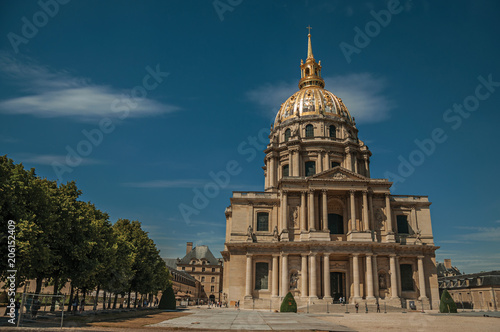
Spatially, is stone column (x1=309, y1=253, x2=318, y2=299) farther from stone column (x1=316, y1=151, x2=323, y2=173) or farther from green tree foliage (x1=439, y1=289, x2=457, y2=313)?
stone column (x1=316, y1=151, x2=323, y2=173)

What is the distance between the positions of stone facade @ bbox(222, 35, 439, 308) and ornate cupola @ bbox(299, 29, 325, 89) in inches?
1164

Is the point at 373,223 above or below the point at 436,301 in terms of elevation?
above

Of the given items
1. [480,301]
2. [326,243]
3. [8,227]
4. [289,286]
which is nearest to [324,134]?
[326,243]

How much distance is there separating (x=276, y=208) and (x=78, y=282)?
3536cm

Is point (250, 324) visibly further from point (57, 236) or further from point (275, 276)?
point (275, 276)

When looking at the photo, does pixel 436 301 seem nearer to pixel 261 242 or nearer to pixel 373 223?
pixel 373 223

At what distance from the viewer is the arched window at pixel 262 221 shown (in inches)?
2299

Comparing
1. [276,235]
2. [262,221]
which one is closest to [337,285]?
[276,235]

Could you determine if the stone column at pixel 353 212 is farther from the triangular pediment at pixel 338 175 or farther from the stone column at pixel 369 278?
the stone column at pixel 369 278

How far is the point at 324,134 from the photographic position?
7044 cm

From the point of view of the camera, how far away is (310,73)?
8244 centimetres

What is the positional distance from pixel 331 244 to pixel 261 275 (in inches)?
425

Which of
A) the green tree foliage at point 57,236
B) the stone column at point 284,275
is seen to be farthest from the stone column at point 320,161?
the green tree foliage at point 57,236

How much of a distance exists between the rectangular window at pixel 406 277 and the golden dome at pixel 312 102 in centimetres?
2989
